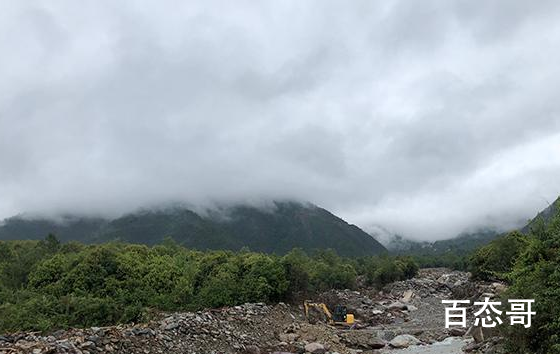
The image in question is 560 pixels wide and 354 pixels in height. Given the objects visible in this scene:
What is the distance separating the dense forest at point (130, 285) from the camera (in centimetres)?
1981

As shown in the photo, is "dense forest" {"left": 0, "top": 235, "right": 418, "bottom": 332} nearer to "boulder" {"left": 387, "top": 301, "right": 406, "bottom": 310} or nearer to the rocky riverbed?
the rocky riverbed

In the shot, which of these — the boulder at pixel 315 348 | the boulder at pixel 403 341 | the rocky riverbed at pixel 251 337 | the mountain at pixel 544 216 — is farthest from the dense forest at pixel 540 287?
the boulder at pixel 403 341

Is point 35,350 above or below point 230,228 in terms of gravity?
below

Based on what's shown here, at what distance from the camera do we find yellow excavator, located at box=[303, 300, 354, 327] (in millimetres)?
26289

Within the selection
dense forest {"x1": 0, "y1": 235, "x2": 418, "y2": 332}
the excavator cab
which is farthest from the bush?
dense forest {"x1": 0, "y1": 235, "x2": 418, "y2": 332}

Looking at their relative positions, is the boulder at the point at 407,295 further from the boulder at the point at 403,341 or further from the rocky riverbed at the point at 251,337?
the boulder at the point at 403,341

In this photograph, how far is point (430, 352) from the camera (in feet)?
59.1

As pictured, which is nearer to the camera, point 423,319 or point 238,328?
point 238,328

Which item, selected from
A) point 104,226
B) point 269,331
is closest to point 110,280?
point 269,331

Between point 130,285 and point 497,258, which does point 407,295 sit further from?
point 130,285

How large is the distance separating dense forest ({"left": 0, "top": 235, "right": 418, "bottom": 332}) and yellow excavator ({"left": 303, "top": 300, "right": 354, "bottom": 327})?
1430mm

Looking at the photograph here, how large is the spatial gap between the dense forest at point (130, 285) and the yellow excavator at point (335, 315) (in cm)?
143

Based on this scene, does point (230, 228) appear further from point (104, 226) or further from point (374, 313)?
point (374, 313)

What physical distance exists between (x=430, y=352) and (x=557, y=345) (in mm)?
9408
